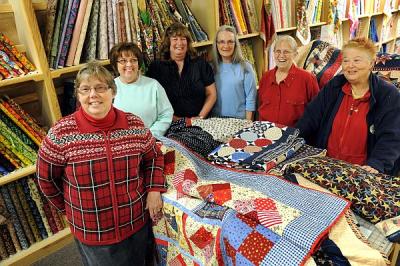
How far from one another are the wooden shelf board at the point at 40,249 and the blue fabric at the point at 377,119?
1642 millimetres

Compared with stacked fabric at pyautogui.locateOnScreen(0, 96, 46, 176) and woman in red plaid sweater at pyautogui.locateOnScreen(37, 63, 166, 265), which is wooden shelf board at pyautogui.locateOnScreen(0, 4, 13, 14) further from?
woman in red plaid sweater at pyautogui.locateOnScreen(37, 63, 166, 265)

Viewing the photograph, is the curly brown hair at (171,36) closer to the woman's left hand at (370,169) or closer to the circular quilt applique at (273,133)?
the circular quilt applique at (273,133)

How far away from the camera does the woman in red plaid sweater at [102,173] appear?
1.11 meters

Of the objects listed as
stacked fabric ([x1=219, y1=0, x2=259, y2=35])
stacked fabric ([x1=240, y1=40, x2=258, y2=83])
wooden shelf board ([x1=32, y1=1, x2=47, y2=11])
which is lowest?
stacked fabric ([x1=240, y1=40, x2=258, y2=83])

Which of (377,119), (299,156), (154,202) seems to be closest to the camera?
(154,202)

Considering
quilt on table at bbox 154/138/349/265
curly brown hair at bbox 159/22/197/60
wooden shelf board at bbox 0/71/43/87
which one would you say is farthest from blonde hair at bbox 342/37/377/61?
wooden shelf board at bbox 0/71/43/87

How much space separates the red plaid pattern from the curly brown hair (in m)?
0.85

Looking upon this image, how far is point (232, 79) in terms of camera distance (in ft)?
6.68

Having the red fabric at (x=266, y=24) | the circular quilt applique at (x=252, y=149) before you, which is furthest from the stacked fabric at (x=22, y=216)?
the red fabric at (x=266, y=24)

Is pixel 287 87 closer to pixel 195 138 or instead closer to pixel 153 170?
pixel 195 138

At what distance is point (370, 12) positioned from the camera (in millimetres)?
3754

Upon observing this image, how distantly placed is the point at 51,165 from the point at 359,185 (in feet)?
3.60

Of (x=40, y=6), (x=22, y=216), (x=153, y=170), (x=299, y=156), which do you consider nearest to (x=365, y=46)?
(x=299, y=156)

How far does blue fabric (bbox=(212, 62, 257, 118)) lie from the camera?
204 centimetres
